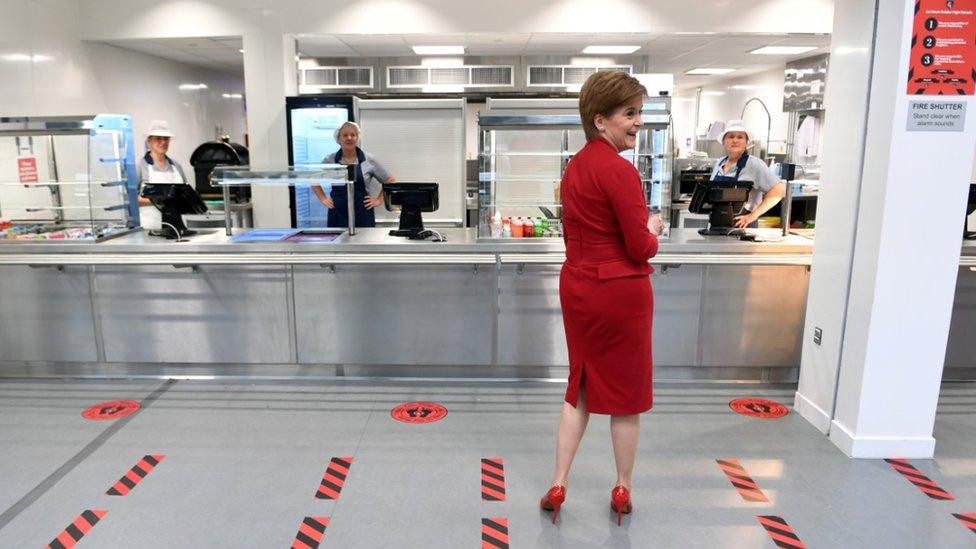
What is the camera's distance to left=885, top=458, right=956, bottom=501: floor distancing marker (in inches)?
98.3

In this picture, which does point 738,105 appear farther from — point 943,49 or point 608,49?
point 943,49

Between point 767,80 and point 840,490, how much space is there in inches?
271

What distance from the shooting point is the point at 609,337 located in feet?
6.81

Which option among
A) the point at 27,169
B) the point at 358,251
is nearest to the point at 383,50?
the point at 27,169

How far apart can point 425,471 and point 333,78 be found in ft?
15.7

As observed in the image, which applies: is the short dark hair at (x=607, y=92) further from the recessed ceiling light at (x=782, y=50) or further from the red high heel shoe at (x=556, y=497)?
the recessed ceiling light at (x=782, y=50)

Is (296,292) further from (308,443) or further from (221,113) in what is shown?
(221,113)

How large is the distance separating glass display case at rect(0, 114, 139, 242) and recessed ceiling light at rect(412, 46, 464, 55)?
3.02 meters

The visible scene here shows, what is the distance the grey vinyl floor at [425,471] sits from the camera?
2232 millimetres

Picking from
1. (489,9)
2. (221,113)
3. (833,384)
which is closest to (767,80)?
(489,9)

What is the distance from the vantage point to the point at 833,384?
2.92 meters

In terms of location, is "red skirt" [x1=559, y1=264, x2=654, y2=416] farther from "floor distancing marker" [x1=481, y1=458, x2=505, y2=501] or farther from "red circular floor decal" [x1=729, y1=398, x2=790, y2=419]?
"red circular floor decal" [x1=729, y1=398, x2=790, y2=419]

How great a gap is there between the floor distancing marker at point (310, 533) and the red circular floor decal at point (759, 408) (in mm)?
2187

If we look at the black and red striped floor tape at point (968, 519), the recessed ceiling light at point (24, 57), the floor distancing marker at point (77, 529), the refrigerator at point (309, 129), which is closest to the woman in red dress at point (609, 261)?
the black and red striped floor tape at point (968, 519)
